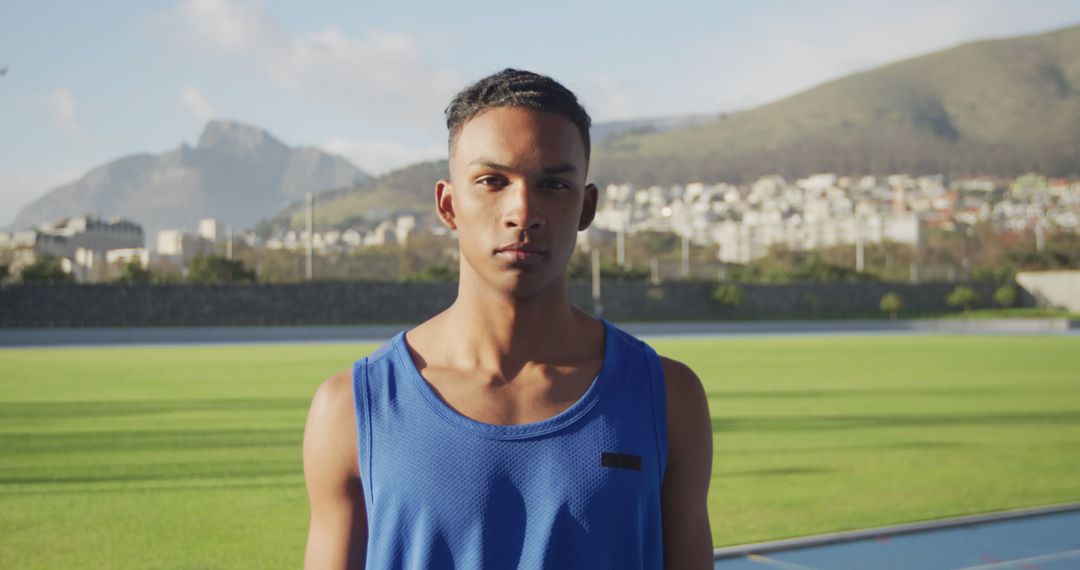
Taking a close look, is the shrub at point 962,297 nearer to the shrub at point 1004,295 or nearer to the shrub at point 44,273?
the shrub at point 1004,295

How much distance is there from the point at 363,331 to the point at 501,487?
41999 mm

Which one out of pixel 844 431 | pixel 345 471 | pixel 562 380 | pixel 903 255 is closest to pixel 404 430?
pixel 345 471

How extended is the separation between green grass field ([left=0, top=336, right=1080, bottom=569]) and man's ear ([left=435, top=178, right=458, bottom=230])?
5005 mm

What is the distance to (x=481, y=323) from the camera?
1.85 m

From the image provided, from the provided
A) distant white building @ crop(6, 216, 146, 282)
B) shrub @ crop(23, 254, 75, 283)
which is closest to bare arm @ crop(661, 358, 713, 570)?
shrub @ crop(23, 254, 75, 283)

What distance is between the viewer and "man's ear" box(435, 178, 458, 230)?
1.92 m

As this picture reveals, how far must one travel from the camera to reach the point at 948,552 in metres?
6.72

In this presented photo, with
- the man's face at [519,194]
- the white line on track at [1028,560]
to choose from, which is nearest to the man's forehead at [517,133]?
the man's face at [519,194]

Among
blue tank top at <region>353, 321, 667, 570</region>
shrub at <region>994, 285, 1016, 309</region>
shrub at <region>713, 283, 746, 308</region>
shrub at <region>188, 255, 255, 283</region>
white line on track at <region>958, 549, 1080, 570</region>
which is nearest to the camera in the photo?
blue tank top at <region>353, 321, 667, 570</region>

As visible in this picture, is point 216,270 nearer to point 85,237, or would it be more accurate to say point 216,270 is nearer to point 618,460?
point 618,460

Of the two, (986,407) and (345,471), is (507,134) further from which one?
(986,407)

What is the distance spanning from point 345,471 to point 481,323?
0.33m

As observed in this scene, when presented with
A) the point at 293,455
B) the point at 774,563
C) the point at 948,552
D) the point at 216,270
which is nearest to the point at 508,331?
the point at 774,563

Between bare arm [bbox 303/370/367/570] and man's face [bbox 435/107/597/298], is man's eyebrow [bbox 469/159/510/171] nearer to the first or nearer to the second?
man's face [bbox 435/107/597/298]
